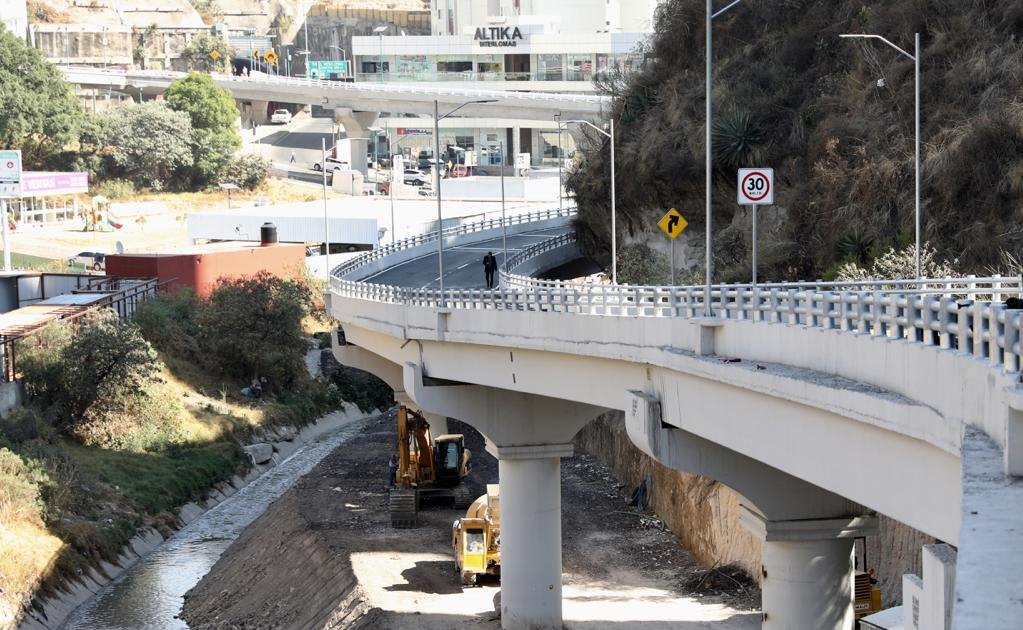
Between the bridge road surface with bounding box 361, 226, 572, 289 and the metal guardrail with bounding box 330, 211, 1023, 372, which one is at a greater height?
the metal guardrail with bounding box 330, 211, 1023, 372

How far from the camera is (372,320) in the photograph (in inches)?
2105

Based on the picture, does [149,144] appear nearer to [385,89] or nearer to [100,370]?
[385,89]

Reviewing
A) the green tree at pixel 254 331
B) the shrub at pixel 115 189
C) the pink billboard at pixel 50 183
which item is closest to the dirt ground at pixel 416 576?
the green tree at pixel 254 331

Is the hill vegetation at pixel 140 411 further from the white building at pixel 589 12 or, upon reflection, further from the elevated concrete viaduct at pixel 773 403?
the white building at pixel 589 12

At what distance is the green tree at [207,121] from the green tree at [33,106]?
11.0 meters

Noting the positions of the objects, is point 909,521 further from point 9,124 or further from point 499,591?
point 9,124

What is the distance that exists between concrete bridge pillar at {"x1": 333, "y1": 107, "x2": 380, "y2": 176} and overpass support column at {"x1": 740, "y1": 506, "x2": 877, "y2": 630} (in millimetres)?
129979

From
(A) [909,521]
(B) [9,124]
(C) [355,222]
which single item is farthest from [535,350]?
(B) [9,124]

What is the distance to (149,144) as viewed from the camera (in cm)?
14400

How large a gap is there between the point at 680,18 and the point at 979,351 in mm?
61496

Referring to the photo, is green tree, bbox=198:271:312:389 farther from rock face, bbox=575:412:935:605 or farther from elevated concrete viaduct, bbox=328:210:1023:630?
rock face, bbox=575:412:935:605

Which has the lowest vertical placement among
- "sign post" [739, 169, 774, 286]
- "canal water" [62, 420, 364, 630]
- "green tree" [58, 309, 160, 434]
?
"canal water" [62, 420, 364, 630]

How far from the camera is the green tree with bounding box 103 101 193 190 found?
144500 millimetres

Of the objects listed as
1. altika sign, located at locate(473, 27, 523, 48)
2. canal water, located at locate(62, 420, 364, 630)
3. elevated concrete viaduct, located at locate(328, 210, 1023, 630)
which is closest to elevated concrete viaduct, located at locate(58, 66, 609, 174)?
altika sign, located at locate(473, 27, 523, 48)
